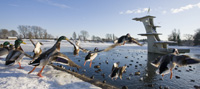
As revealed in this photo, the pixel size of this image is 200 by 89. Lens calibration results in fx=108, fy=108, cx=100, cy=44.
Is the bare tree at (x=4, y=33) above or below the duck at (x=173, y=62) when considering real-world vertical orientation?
above

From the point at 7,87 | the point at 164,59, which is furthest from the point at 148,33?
the point at 7,87

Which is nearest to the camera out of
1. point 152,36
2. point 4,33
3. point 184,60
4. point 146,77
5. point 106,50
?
point 184,60

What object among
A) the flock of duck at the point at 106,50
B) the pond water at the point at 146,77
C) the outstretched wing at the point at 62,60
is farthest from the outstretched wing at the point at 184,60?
the pond water at the point at 146,77

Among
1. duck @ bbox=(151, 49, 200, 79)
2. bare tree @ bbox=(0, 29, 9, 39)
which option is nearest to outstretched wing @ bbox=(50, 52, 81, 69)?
duck @ bbox=(151, 49, 200, 79)

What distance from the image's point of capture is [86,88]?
5.15m

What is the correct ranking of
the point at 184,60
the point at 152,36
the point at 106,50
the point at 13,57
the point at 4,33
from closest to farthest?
the point at 184,60
the point at 106,50
the point at 13,57
the point at 152,36
the point at 4,33

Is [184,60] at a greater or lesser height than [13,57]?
greater

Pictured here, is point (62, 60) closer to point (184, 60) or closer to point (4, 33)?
point (184, 60)

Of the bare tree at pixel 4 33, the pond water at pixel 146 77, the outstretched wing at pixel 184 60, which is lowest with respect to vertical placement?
the pond water at pixel 146 77

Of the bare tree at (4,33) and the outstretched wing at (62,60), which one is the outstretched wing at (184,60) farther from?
the bare tree at (4,33)

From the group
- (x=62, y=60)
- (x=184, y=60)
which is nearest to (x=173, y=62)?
(x=184, y=60)

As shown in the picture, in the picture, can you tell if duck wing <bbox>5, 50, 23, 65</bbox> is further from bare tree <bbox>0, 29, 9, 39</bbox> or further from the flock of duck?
bare tree <bbox>0, 29, 9, 39</bbox>

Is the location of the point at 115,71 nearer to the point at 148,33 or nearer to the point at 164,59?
the point at 164,59

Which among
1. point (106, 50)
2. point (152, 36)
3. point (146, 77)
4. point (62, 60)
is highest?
point (152, 36)
